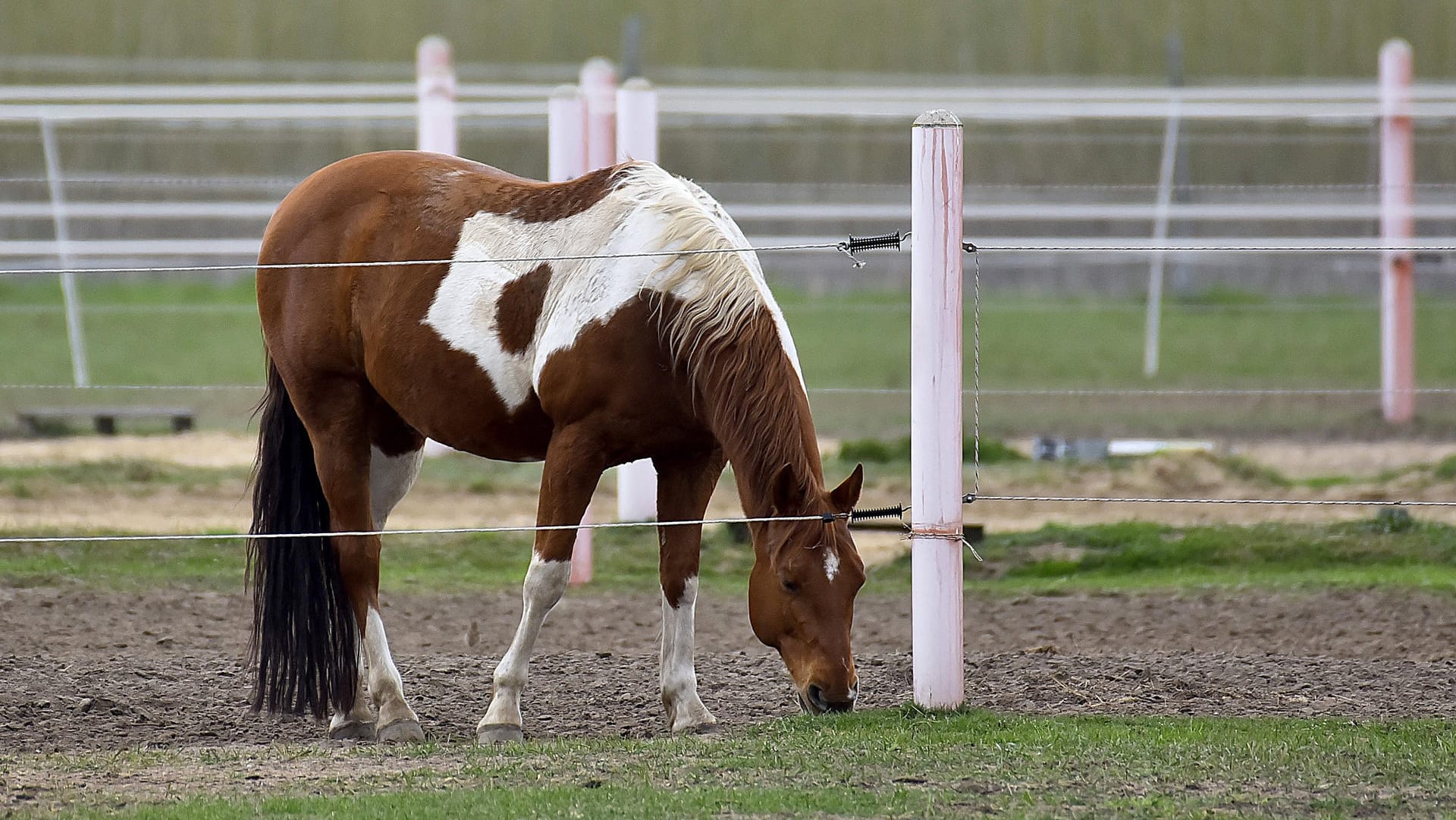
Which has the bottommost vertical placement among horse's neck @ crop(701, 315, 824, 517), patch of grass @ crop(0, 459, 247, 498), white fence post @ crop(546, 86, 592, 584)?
patch of grass @ crop(0, 459, 247, 498)

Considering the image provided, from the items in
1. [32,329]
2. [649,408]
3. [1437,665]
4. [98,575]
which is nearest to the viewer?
[649,408]

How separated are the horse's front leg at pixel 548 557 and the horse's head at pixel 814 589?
516 millimetres

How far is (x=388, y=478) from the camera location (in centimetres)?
470

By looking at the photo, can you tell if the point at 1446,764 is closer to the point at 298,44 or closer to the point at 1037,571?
the point at 1037,571

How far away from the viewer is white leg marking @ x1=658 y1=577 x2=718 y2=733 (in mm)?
4109

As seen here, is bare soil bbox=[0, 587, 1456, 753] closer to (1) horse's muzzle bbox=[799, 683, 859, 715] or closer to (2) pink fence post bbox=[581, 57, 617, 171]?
(1) horse's muzzle bbox=[799, 683, 859, 715]

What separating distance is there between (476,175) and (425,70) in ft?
12.8

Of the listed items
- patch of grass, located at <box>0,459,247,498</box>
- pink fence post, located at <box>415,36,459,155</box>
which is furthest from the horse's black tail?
patch of grass, located at <box>0,459,247,498</box>

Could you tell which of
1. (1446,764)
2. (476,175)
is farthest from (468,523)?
(1446,764)

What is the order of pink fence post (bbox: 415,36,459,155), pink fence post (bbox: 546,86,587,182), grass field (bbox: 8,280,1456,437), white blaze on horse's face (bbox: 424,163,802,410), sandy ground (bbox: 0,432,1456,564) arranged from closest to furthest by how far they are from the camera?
white blaze on horse's face (bbox: 424,163,802,410), pink fence post (bbox: 546,86,587,182), sandy ground (bbox: 0,432,1456,564), pink fence post (bbox: 415,36,459,155), grass field (bbox: 8,280,1456,437)

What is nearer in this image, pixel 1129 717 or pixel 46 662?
pixel 1129 717

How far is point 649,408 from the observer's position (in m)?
3.93

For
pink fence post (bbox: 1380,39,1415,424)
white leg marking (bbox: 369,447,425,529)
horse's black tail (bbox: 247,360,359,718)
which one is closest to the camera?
horse's black tail (bbox: 247,360,359,718)

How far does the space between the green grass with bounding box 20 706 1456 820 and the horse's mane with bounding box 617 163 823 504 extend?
0.68m
